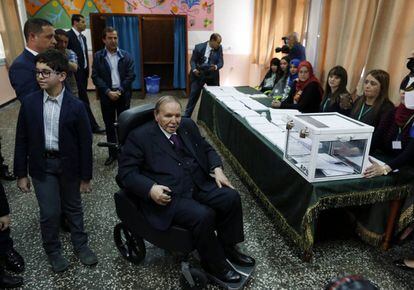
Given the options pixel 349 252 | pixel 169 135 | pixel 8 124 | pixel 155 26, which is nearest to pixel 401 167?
pixel 349 252

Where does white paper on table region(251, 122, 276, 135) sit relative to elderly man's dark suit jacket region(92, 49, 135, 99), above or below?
below

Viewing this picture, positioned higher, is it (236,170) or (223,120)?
(223,120)

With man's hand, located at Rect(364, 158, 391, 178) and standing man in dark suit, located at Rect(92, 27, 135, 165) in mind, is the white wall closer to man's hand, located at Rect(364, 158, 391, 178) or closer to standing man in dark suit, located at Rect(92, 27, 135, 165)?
standing man in dark suit, located at Rect(92, 27, 135, 165)

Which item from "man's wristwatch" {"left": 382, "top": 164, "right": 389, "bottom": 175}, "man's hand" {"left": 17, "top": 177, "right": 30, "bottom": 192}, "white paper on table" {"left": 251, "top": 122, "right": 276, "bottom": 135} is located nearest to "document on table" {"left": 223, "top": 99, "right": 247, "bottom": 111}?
"white paper on table" {"left": 251, "top": 122, "right": 276, "bottom": 135}

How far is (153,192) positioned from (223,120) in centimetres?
193

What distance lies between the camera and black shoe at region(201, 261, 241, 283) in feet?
5.26

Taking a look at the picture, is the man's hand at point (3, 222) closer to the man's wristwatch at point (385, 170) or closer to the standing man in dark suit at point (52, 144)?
the standing man in dark suit at point (52, 144)

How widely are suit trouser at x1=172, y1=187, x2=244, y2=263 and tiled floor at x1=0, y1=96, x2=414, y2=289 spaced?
313 mm

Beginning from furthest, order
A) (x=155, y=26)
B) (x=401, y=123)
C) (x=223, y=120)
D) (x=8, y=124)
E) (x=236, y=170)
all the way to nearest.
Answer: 1. (x=155, y=26)
2. (x=8, y=124)
3. (x=223, y=120)
4. (x=236, y=170)
5. (x=401, y=123)

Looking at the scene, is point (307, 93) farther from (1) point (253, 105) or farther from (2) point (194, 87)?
(2) point (194, 87)

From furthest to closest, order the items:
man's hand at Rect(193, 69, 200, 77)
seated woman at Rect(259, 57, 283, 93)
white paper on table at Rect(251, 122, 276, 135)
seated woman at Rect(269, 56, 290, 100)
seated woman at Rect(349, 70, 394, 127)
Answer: man's hand at Rect(193, 69, 200, 77) → seated woman at Rect(259, 57, 283, 93) → seated woman at Rect(269, 56, 290, 100) → white paper on table at Rect(251, 122, 276, 135) → seated woman at Rect(349, 70, 394, 127)

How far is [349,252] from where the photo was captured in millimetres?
1975

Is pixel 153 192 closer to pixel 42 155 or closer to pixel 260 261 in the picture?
pixel 42 155

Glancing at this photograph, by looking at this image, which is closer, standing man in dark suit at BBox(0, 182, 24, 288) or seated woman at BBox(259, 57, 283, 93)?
standing man in dark suit at BBox(0, 182, 24, 288)
